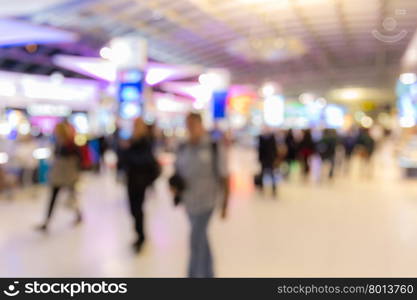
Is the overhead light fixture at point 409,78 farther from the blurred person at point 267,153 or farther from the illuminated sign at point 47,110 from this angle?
the illuminated sign at point 47,110

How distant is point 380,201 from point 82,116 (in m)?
11.7

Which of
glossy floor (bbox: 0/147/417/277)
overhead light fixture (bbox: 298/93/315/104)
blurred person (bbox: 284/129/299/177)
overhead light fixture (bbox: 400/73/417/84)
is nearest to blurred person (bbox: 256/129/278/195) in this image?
glossy floor (bbox: 0/147/417/277)

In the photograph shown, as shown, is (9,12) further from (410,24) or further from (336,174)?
(336,174)

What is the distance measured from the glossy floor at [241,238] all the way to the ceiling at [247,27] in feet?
10.1

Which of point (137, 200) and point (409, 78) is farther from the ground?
point (409, 78)

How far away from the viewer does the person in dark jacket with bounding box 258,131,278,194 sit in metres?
7.73

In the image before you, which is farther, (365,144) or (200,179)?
(365,144)

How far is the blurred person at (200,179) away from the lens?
2879 millimetres

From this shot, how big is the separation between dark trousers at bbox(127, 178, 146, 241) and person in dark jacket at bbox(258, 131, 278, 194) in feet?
13.2

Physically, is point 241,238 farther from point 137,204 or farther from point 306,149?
point 306,149

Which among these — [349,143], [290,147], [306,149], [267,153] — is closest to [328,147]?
[306,149]

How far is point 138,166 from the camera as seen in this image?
13.3ft

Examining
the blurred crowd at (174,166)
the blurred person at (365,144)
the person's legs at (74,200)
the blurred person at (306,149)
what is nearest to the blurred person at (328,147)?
the blurred crowd at (174,166)

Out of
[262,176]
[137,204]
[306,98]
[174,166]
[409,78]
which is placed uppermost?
[306,98]
